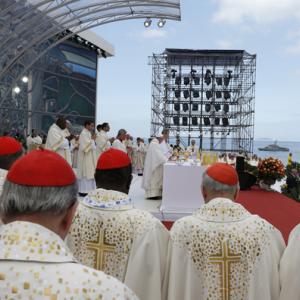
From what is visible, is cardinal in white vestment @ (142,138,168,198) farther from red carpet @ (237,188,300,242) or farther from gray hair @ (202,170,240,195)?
gray hair @ (202,170,240,195)

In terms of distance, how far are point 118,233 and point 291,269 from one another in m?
1.07

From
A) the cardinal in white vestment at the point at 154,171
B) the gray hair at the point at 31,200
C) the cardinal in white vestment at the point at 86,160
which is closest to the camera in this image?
the gray hair at the point at 31,200

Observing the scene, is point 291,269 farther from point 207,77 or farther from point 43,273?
point 207,77

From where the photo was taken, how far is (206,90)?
1280 inches

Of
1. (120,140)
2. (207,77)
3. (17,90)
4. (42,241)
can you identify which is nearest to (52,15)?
(17,90)

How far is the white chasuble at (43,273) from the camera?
117cm

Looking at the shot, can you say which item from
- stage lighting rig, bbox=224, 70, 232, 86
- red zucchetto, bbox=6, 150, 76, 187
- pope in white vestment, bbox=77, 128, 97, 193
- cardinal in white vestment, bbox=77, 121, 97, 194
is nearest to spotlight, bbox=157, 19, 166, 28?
cardinal in white vestment, bbox=77, 121, 97, 194

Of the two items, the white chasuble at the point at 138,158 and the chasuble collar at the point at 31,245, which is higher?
the chasuble collar at the point at 31,245

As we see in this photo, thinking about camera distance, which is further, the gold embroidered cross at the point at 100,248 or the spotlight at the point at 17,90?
the spotlight at the point at 17,90

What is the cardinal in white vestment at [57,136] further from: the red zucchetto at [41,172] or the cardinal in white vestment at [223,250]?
the red zucchetto at [41,172]

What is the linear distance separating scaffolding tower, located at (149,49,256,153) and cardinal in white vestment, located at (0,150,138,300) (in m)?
30.4

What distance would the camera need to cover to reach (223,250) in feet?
8.71

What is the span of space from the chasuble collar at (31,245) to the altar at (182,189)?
7.71m

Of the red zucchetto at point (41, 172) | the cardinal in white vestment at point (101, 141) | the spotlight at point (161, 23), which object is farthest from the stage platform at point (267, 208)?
the spotlight at point (161, 23)
